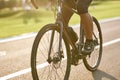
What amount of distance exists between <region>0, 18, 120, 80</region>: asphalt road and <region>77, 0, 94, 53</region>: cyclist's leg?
1.98 feet

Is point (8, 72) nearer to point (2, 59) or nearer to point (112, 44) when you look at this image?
point (2, 59)

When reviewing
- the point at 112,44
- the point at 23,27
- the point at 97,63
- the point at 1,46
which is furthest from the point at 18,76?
the point at 23,27

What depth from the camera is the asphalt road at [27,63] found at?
6605 mm

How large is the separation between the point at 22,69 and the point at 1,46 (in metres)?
2.35

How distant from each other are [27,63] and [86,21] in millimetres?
2111

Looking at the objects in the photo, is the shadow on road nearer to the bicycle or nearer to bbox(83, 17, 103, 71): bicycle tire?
bbox(83, 17, 103, 71): bicycle tire

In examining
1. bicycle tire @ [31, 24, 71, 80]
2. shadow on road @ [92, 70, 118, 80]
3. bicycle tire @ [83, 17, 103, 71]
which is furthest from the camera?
bicycle tire @ [83, 17, 103, 71]

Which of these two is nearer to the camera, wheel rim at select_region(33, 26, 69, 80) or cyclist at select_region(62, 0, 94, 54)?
wheel rim at select_region(33, 26, 69, 80)

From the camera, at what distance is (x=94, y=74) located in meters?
6.84

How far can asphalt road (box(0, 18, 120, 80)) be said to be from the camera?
661cm

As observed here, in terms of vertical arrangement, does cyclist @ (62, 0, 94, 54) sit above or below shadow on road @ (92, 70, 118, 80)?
above

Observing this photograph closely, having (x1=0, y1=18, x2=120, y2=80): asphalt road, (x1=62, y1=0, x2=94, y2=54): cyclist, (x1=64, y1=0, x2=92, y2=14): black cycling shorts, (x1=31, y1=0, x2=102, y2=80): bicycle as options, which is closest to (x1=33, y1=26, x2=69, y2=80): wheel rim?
(x1=31, y1=0, x2=102, y2=80): bicycle

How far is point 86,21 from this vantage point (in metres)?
5.91

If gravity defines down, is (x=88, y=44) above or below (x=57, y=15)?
below
